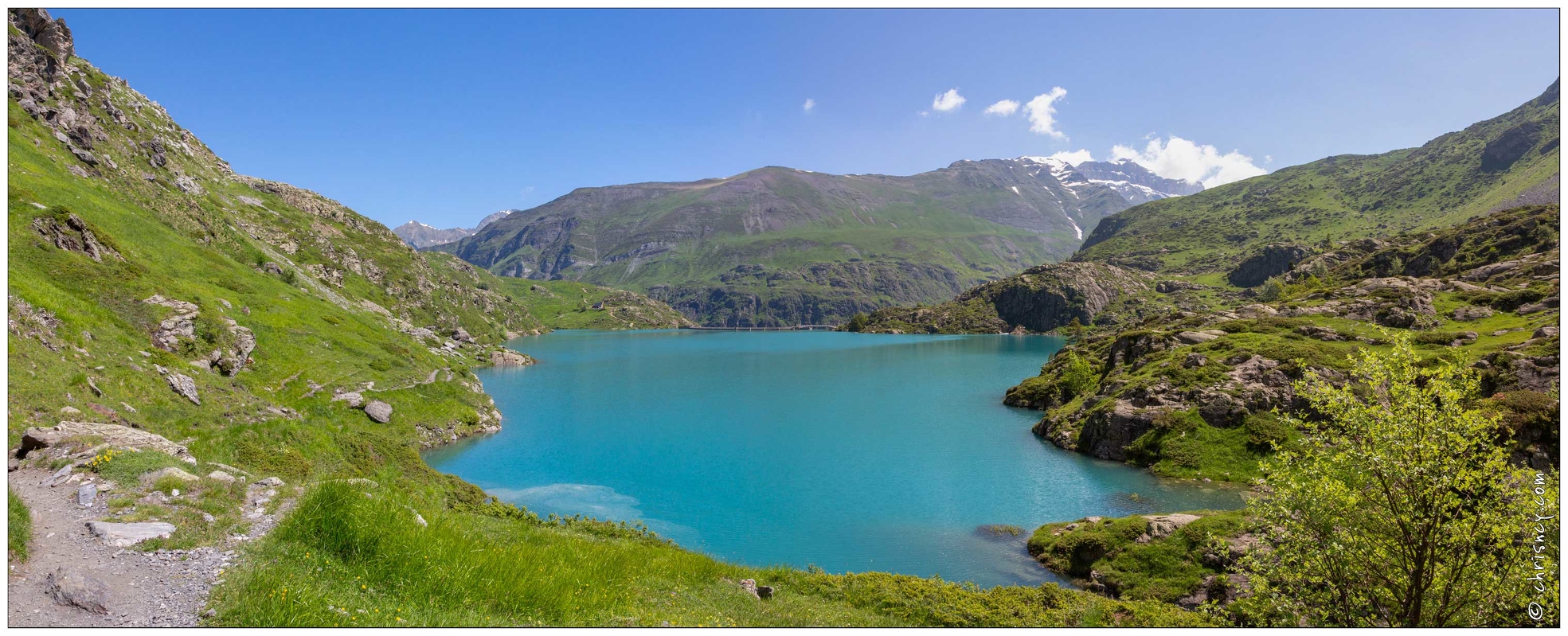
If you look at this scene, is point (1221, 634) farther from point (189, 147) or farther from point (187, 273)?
point (189, 147)

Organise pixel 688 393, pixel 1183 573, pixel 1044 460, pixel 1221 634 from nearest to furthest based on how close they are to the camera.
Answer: pixel 1221 634 < pixel 1183 573 < pixel 1044 460 < pixel 688 393

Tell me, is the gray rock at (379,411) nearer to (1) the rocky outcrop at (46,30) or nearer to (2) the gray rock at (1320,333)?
(1) the rocky outcrop at (46,30)

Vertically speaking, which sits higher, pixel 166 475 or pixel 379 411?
pixel 166 475

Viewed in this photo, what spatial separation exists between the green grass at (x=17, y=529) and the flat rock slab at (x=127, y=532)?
99 cm

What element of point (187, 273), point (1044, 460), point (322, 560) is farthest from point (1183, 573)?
point (187, 273)

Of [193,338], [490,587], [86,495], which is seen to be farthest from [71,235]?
[490,587]

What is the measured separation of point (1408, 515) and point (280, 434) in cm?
4321

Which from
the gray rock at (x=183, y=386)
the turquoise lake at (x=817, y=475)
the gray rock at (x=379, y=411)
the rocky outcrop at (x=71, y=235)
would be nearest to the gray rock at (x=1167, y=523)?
the turquoise lake at (x=817, y=475)

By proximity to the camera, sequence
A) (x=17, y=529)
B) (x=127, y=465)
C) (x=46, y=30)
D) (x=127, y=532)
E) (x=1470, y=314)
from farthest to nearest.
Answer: (x=46, y=30) → (x=1470, y=314) → (x=127, y=465) → (x=127, y=532) → (x=17, y=529)

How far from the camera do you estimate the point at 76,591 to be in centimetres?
1068

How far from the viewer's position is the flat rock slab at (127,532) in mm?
12871

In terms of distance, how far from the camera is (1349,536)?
58.1 ft

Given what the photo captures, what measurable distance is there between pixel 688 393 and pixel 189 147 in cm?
14102

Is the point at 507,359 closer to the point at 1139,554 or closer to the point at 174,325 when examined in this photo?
the point at 174,325
